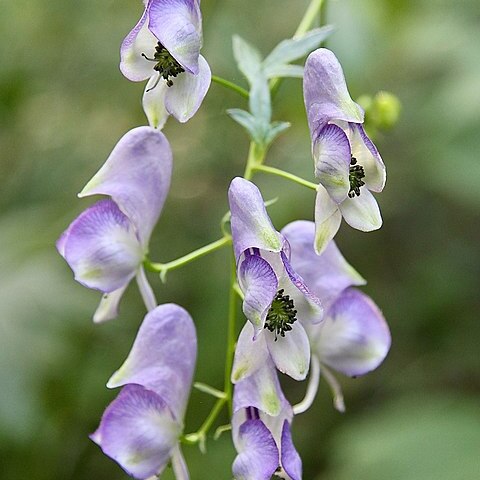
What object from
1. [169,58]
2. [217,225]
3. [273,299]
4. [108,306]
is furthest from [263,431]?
[217,225]

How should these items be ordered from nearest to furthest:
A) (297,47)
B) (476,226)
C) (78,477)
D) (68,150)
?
(297,47) < (78,477) < (68,150) < (476,226)

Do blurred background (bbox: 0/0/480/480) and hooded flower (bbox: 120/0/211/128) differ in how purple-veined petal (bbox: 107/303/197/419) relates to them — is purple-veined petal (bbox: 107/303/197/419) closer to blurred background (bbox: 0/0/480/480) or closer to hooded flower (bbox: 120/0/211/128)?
hooded flower (bbox: 120/0/211/128)

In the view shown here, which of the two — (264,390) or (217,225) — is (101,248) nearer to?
(264,390)

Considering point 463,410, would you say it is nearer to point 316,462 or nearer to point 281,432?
point 316,462

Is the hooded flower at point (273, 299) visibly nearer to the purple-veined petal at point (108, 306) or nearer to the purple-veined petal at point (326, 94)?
the purple-veined petal at point (326, 94)

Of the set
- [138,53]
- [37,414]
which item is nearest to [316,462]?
[37,414]

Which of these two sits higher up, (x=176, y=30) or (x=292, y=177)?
(x=176, y=30)

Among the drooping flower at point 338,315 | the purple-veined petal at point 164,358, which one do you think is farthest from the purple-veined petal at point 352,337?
the purple-veined petal at point 164,358
